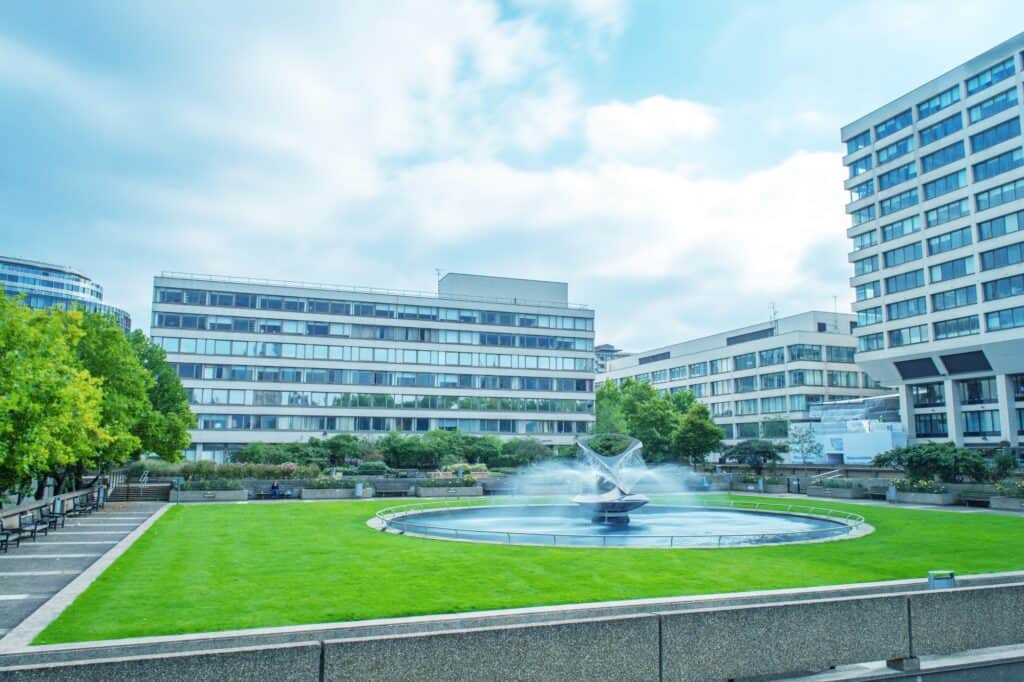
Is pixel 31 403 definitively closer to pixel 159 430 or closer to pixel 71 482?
pixel 159 430

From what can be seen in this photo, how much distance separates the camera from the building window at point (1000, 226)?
61688 millimetres

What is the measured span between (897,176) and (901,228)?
520 cm

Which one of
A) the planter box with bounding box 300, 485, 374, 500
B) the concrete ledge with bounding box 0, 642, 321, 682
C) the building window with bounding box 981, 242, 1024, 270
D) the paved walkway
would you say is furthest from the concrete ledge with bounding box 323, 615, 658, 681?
the building window with bounding box 981, 242, 1024, 270

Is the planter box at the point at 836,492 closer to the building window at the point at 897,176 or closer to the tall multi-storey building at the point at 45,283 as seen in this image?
the building window at the point at 897,176

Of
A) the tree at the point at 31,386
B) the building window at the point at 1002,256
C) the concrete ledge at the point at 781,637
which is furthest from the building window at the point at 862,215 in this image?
the concrete ledge at the point at 781,637

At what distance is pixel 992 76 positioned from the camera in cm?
6462

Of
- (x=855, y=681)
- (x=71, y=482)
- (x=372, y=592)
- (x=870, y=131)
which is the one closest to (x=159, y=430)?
(x=71, y=482)

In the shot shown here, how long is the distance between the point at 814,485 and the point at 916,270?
33.4m

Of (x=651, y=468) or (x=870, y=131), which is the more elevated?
(x=870, y=131)

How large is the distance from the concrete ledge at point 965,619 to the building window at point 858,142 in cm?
7731

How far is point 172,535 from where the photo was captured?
26.2 metres

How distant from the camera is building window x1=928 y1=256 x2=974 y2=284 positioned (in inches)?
2608

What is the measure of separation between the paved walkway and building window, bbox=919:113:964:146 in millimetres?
71230

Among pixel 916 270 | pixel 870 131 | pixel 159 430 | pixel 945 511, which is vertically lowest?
pixel 945 511
